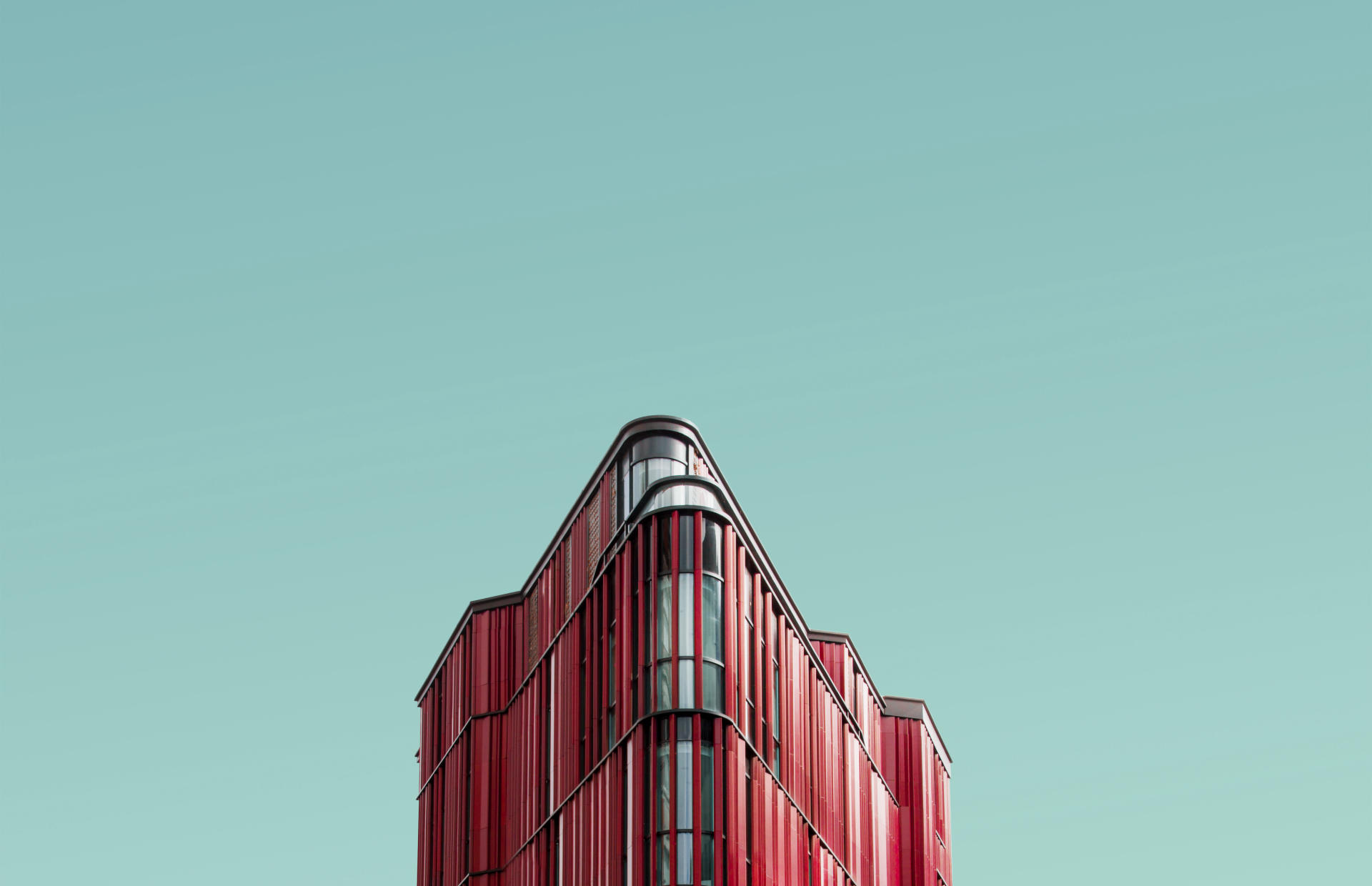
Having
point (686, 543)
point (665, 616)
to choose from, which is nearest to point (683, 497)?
point (686, 543)

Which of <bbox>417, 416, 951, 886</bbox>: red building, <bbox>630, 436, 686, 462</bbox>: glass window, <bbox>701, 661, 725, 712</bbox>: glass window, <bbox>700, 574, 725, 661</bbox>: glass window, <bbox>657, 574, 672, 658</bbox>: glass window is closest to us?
<bbox>417, 416, 951, 886</bbox>: red building

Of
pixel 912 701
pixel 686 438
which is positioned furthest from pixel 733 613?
pixel 912 701

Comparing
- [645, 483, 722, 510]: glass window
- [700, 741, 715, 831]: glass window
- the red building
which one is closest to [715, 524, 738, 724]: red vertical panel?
the red building

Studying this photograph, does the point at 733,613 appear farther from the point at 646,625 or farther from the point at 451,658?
the point at 451,658

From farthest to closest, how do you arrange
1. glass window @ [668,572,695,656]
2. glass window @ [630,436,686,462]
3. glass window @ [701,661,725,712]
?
glass window @ [630,436,686,462] < glass window @ [668,572,695,656] < glass window @ [701,661,725,712]

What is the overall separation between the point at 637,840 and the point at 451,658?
24.9 meters

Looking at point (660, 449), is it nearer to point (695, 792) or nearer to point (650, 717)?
point (650, 717)

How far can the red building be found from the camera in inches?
2462

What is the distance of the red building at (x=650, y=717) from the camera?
205ft

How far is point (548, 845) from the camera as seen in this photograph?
7031 cm

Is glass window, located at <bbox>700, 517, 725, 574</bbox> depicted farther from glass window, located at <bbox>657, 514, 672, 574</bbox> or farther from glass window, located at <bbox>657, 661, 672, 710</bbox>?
glass window, located at <bbox>657, 661, 672, 710</bbox>

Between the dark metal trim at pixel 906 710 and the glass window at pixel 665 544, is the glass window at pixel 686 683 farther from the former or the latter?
the dark metal trim at pixel 906 710

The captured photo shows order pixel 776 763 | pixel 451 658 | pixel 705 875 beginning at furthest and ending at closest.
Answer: pixel 451 658 < pixel 776 763 < pixel 705 875

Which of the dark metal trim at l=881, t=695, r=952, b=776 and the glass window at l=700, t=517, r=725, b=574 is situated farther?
the dark metal trim at l=881, t=695, r=952, b=776
